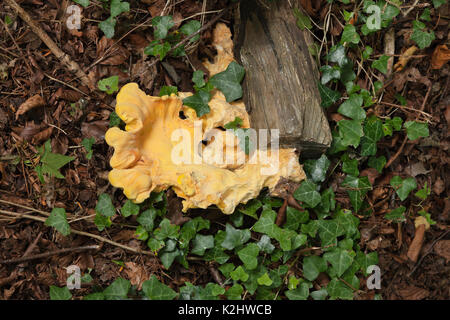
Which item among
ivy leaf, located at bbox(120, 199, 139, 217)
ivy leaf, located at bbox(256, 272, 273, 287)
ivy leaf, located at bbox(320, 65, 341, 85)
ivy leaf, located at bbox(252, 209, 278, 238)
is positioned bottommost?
ivy leaf, located at bbox(256, 272, 273, 287)

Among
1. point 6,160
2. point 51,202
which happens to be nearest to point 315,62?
point 51,202

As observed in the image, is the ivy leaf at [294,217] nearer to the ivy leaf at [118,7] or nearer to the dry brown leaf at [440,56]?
the dry brown leaf at [440,56]

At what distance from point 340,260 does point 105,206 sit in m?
1.81

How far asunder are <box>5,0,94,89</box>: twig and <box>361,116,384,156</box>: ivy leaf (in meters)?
2.21

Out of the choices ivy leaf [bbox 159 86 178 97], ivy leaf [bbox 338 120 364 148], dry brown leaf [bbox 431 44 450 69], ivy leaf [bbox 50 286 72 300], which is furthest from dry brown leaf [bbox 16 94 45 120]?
dry brown leaf [bbox 431 44 450 69]

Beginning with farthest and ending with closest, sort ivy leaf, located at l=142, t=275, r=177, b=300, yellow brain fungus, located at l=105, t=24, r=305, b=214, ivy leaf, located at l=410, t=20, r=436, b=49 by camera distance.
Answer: ivy leaf, located at l=410, t=20, r=436, b=49, ivy leaf, located at l=142, t=275, r=177, b=300, yellow brain fungus, located at l=105, t=24, r=305, b=214

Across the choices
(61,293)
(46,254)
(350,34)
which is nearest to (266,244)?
(61,293)

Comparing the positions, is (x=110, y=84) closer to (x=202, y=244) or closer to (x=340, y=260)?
(x=202, y=244)

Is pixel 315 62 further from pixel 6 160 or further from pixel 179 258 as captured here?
pixel 6 160

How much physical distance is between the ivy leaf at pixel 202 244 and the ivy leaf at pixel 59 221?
95cm

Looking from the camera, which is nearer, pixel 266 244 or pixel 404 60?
pixel 266 244

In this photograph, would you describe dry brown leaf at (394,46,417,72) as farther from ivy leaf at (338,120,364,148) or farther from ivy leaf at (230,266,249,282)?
ivy leaf at (230,266,249,282)

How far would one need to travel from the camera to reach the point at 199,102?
2.82 metres

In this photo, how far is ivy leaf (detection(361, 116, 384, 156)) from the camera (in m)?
3.03
